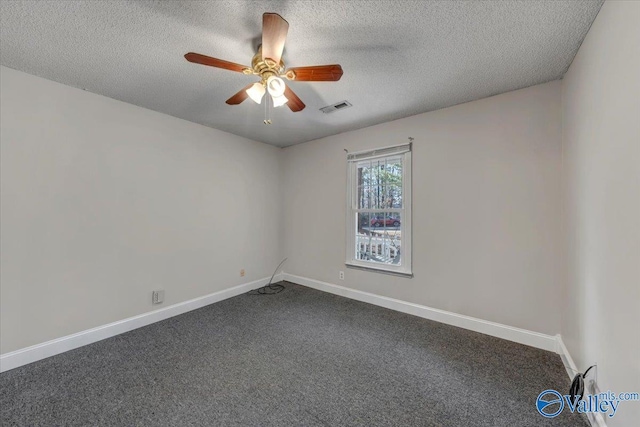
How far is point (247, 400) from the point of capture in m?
1.60

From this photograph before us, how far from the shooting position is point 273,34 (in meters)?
1.37

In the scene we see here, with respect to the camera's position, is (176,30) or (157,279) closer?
(176,30)

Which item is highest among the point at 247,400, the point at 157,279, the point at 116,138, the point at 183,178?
the point at 116,138

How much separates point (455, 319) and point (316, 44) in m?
2.88

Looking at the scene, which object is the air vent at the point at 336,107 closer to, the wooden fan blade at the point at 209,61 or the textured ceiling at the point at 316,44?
the textured ceiling at the point at 316,44

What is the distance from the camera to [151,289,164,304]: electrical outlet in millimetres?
2744

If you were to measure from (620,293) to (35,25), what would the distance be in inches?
141

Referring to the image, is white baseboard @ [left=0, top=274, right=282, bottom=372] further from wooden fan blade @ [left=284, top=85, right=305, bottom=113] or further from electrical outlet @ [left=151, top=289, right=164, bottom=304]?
wooden fan blade @ [left=284, top=85, right=305, bottom=113]

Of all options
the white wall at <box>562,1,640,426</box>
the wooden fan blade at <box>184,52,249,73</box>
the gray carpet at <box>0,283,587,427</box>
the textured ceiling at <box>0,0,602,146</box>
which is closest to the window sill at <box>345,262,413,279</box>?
the gray carpet at <box>0,283,587,427</box>

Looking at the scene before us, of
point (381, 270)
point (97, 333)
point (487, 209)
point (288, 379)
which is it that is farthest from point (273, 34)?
point (97, 333)

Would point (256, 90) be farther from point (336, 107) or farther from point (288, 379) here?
point (288, 379)

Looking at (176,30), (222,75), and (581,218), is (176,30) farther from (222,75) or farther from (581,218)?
(581,218)

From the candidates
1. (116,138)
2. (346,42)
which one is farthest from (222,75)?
(116,138)

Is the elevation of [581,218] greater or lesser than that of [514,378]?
greater
